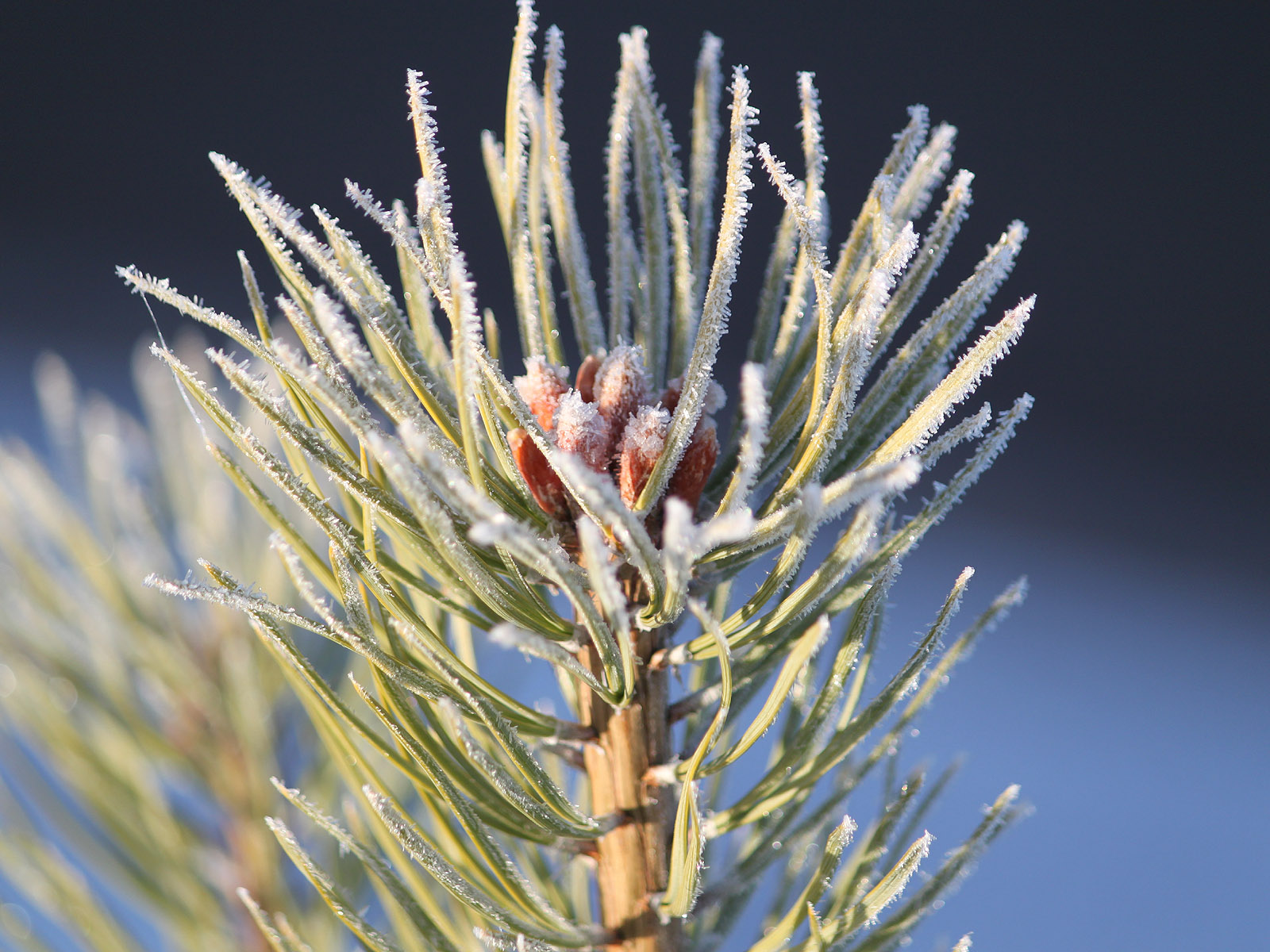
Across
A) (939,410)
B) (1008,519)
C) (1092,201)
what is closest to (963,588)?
(939,410)

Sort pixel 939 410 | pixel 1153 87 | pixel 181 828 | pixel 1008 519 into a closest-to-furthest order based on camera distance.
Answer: pixel 939 410
pixel 181 828
pixel 1153 87
pixel 1008 519

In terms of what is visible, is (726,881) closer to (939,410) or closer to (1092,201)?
(939,410)

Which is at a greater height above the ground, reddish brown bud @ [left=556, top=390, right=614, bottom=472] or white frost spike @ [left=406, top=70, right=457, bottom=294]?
white frost spike @ [left=406, top=70, right=457, bottom=294]

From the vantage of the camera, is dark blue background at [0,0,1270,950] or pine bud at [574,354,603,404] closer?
pine bud at [574,354,603,404]

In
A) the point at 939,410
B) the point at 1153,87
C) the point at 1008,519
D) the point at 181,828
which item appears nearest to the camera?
the point at 939,410

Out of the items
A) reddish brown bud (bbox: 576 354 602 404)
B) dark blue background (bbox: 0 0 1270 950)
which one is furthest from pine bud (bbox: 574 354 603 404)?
dark blue background (bbox: 0 0 1270 950)

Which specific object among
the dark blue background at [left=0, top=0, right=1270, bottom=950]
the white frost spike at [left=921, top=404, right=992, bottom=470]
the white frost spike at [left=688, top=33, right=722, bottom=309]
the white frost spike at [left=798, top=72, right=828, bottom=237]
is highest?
the dark blue background at [left=0, top=0, right=1270, bottom=950]

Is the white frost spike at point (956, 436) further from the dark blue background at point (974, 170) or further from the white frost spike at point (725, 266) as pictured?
the dark blue background at point (974, 170)

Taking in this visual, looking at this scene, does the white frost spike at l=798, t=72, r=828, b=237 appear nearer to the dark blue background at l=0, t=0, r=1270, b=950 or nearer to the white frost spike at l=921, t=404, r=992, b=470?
the white frost spike at l=921, t=404, r=992, b=470
